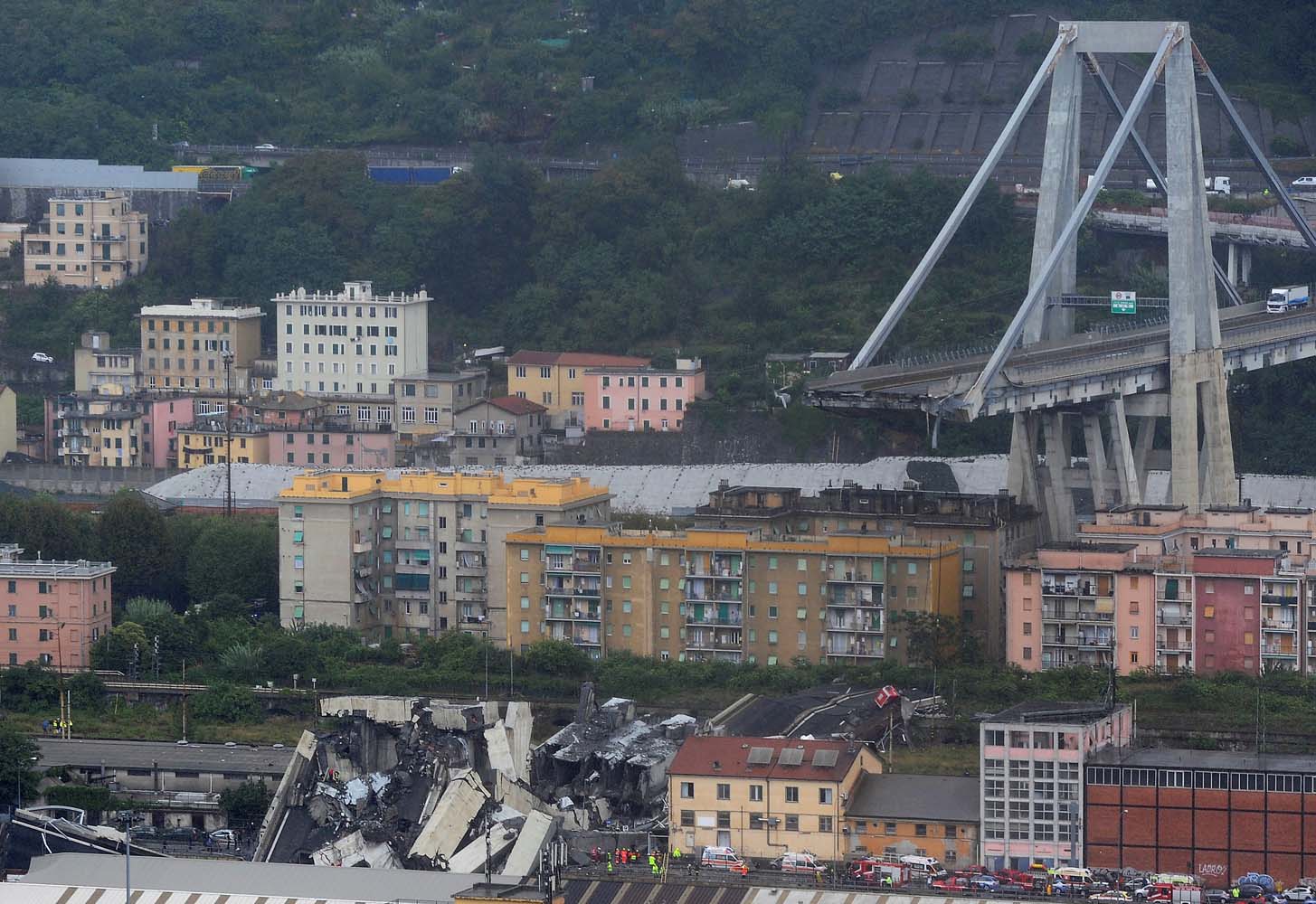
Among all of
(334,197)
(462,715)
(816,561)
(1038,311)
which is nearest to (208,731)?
(462,715)

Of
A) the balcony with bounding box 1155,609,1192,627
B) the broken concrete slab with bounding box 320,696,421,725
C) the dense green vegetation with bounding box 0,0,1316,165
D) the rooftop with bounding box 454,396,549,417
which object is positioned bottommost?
the broken concrete slab with bounding box 320,696,421,725

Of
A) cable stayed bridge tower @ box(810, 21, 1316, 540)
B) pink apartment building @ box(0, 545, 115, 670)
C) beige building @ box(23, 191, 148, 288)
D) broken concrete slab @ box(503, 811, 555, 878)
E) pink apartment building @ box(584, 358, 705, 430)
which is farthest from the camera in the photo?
beige building @ box(23, 191, 148, 288)

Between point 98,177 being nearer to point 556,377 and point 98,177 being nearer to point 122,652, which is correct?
point 556,377

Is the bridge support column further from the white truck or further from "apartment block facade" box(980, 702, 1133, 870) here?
"apartment block facade" box(980, 702, 1133, 870)

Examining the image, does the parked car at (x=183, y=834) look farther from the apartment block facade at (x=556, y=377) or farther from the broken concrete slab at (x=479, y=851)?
the apartment block facade at (x=556, y=377)

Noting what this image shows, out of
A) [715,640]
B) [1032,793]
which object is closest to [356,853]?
[1032,793]

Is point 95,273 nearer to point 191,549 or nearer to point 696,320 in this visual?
point 696,320

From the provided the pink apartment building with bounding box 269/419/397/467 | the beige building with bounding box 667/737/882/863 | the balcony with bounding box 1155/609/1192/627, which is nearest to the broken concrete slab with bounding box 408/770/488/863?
the beige building with bounding box 667/737/882/863
